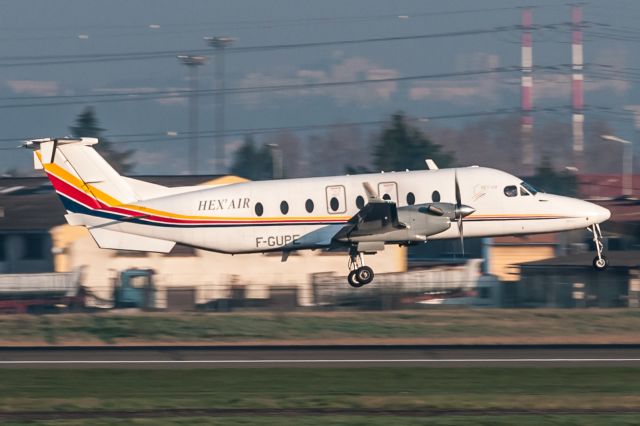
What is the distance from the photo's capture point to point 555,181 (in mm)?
104688

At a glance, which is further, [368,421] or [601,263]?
[601,263]

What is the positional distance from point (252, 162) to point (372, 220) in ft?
385

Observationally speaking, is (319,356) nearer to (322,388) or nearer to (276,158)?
(322,388)

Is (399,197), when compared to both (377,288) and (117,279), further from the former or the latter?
(117,279)

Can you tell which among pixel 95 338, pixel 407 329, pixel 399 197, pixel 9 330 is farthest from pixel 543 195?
pixel 9 330

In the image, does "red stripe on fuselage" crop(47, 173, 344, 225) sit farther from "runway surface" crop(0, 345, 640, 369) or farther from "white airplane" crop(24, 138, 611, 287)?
"runway surface" crop(0, 345, 640, 369)

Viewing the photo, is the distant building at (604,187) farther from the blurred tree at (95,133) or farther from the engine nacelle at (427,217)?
the engine nacelle at (427,217)

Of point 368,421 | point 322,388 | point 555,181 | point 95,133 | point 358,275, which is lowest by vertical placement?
point 322,388

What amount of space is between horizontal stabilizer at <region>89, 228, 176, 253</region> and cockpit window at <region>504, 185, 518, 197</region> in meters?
11.3

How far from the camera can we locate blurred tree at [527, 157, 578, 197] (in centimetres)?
9900

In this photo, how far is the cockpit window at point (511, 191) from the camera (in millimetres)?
34750

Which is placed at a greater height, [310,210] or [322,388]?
[310,210]

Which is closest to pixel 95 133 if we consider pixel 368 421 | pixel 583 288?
pixel 583 288

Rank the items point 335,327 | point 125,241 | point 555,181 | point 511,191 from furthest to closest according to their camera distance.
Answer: point 555,181 < point 335,327 < point 125,241 < point 511,191
